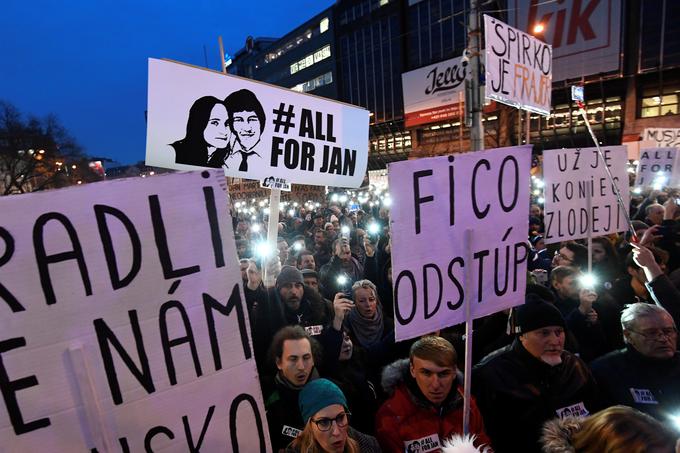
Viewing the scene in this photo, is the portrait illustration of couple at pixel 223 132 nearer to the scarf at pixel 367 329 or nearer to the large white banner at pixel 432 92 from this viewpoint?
the scarf at pixel 367 329

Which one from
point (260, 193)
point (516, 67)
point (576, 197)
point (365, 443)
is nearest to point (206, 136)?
point (365, 443)

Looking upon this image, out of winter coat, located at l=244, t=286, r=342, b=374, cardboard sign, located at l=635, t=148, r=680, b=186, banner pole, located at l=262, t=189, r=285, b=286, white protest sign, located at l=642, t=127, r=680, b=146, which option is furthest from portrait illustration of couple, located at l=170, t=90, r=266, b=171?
white protest sign, located at l=642, t=127, r=680, b=146

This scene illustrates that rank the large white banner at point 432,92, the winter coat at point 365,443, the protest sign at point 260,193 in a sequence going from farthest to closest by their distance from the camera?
the large white banner at point 432,92 → the protest sign at point 260,193 → the winter coat at point 365,443

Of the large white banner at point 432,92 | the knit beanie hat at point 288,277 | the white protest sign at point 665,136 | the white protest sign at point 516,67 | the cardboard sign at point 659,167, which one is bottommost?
the knit beanie hat at point 288,277

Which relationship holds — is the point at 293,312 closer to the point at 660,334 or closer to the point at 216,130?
the point at 216,130

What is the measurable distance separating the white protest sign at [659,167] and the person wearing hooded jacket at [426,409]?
8083 millimetres

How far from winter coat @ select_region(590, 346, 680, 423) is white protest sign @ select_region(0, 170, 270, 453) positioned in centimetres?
212

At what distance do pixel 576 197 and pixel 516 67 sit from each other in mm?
2400

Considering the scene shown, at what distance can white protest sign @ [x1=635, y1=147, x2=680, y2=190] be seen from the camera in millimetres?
7672

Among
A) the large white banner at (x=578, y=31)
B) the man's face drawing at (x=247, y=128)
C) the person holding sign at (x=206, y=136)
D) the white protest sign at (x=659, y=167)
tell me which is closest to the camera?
the person holding sign at (x=206, y=136)

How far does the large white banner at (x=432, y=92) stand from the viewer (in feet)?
94.1

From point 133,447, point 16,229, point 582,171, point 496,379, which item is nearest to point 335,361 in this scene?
point 496,379

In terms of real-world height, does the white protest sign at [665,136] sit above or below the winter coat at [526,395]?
above

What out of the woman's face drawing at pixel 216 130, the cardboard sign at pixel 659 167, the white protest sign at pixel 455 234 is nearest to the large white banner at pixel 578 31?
the cardboard sign at pixel 659 167
